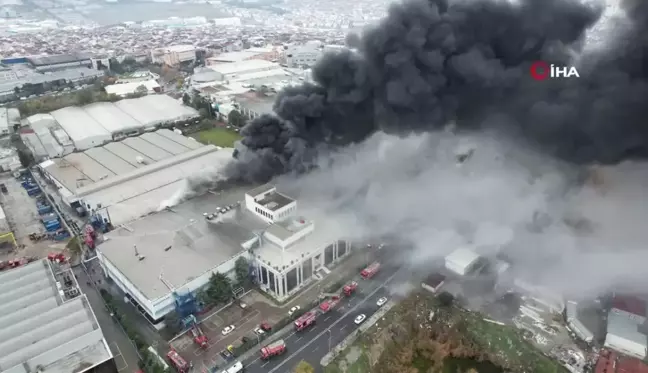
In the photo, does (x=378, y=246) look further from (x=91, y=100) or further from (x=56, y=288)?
(x=91, y=100)

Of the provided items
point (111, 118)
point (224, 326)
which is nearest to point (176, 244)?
point (224, 326)

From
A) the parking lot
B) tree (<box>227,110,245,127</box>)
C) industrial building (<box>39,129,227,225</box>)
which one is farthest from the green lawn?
the parking lot

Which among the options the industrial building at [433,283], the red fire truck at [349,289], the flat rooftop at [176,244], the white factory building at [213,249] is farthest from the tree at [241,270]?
the industrial building at [433,283]

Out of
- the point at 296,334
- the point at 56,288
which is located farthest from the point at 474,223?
the point at 56,288

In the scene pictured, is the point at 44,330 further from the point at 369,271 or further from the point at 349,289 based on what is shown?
the point at 369,271

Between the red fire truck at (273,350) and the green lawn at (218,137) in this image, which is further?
the green lawn at (218,137)

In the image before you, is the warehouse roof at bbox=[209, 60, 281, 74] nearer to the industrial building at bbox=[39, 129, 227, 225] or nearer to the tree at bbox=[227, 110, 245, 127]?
the tree at bbox=[227, 110, 245, 127]

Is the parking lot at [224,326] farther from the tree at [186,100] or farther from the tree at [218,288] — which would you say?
the tree at [186,100]
